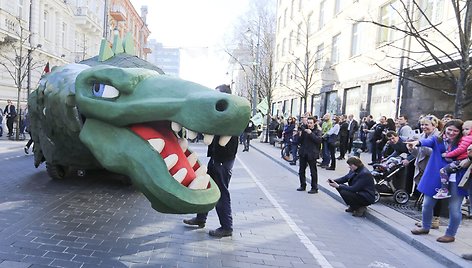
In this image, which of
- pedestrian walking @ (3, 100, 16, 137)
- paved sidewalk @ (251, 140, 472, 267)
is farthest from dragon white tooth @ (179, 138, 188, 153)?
pedestrian walking @ (3, 100, 16, 137)

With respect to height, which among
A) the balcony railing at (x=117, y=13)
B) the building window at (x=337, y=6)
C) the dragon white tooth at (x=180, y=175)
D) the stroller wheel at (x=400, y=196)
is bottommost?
the stroller wheel at (x=400, y=196)

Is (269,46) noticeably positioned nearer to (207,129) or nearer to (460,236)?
(460,236)

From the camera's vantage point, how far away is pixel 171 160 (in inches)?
140

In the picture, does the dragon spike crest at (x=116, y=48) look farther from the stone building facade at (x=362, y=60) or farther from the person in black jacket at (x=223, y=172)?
the stone building facade at (x=362, y=60)

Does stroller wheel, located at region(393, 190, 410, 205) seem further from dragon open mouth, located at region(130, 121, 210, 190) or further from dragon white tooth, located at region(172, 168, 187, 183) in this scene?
dragon white tooth, located at region(172, 168, 187, 183)

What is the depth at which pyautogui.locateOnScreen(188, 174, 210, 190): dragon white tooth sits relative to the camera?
3.61 metres

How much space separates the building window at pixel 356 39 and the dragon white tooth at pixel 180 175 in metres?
19.2

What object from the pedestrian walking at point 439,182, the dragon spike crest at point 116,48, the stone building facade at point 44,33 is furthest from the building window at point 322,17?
the pedestrian walking at point 439,182

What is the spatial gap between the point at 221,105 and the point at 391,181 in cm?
592

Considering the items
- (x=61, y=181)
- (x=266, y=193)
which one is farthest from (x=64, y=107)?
(x=266, y=193)

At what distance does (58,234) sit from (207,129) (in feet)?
9.08

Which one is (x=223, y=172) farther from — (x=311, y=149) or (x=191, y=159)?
(x=311, y=149)

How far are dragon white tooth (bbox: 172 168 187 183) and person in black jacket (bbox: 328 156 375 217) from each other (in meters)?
4.01

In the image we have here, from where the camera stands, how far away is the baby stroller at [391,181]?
801 cm
